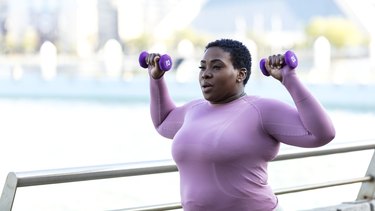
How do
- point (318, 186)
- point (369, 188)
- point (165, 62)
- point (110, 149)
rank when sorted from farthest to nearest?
point (110, 149) → point (369, 188) → point (318, 186) → point (165, 62)

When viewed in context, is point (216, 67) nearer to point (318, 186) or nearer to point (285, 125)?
point (285, 125)

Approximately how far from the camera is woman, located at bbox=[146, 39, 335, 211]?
102 inches

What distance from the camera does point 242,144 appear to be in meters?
2.63

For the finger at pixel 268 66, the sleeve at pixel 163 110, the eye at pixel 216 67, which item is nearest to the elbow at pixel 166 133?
the sleeve at pixel 163 110

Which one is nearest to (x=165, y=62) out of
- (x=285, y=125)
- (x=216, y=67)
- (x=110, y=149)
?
(x=216, y=67)

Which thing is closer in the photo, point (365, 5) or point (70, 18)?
point (365, 5)

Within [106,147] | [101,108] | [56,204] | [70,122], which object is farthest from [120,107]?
[56,204]

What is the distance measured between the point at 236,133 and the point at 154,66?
21.4 inches

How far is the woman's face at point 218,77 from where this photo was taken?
2734mm

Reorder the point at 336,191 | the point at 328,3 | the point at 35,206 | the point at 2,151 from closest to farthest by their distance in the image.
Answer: the point at 336,191 → the point at 35,206 → the point at 2,151 → the point at 328,3

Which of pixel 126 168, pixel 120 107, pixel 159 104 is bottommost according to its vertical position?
pixel 120 107

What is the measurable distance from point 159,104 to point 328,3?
6199 centimetres

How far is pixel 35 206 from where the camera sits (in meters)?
10.4

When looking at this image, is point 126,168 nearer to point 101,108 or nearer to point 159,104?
point 159,104
